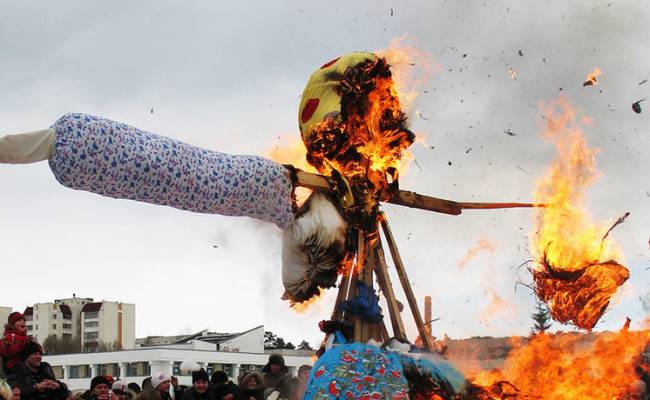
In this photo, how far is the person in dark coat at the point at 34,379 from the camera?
5062 mm

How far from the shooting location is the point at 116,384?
6.67 m

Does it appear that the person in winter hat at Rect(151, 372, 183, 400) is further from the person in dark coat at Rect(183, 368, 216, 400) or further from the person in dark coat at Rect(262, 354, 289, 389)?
the person in dark coat at Rect(262, 354, 289, 389)

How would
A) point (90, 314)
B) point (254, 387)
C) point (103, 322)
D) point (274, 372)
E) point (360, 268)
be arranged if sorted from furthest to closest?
point (90, 314)
point (103, 322)
point (274, 372)
point (254, 387)
point (360, 268)

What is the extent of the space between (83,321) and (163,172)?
61155mm

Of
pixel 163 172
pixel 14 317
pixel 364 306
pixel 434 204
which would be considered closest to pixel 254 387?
pixel 364 306

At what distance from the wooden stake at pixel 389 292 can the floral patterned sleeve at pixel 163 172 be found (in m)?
0.84

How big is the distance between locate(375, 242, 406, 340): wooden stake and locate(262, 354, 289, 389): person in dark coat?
49.9 inches

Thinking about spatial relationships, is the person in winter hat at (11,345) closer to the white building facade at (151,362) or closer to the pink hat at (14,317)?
the pink hat at (14,317)

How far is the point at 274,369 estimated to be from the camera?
283 inches

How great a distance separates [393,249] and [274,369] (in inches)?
59.7

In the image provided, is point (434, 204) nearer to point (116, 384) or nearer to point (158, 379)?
point (158, 379)

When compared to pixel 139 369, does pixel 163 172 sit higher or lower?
higher

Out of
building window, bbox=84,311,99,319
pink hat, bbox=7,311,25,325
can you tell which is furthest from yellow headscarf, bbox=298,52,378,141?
building window, bbox=84,311,99,319

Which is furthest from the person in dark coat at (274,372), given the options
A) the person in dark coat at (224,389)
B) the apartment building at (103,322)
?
the apartment building at (103,322)
